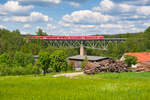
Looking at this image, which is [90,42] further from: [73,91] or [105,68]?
[73,91]

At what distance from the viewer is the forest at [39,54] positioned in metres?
55.5

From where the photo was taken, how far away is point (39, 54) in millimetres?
57938

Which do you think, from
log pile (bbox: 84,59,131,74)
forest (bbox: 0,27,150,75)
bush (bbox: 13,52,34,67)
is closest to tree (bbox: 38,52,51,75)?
forest (bbox: 0,27,150,75)

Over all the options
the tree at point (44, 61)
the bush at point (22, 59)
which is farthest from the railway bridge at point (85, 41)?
the tree at point (44, 61)

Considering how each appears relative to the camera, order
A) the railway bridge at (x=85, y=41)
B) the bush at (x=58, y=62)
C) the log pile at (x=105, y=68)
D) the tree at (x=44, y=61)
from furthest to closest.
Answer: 1. the railway bridge at (x=85, y=41)
2. the tree at (x=44, y=61)
3. the bush at (x=58, y=62)
4. the log pile at (x=105, y=68)

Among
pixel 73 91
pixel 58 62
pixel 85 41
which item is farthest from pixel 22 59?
pixel 73 91

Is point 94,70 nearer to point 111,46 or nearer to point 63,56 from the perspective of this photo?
point 63,56

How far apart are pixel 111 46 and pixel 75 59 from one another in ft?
70.7

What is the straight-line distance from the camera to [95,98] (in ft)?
30.7

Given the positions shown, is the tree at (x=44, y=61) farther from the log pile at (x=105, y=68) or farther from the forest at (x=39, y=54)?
the log pile at (x=105, y=68)

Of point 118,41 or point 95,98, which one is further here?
point 118,41

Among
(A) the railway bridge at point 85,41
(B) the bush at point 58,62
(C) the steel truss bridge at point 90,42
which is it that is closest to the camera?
(B) the bush at point 58,62

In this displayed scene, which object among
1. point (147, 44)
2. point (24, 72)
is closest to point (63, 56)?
point (24, 72)

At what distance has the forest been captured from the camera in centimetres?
5553
